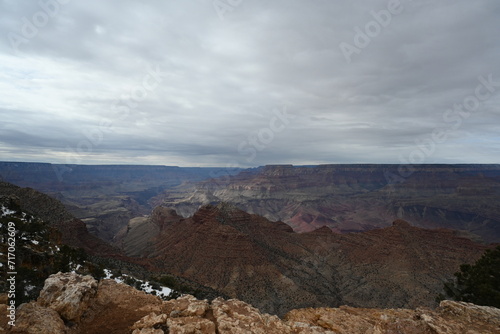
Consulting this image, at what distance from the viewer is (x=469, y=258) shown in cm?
5775

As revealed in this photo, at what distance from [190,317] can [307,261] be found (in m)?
63.7

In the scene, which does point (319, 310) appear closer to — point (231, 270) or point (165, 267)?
point (231, 270)

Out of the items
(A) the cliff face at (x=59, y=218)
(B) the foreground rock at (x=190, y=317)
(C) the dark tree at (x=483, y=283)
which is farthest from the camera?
(A) the cliff face at (x=59, y=218)

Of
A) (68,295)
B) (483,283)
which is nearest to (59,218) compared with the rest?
(68,295)

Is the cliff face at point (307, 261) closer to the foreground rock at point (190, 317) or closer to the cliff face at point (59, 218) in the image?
the cliff face at point (59, 218)

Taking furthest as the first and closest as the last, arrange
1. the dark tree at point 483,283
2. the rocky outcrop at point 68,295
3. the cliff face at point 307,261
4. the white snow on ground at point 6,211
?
the cliff face at point 307,261 → the white snow on ground at point 6,211 → the dark tree at point 483,283 → the rocky outcrop at point 68,295

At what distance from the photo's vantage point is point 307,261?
218ft

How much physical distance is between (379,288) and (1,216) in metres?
66.3

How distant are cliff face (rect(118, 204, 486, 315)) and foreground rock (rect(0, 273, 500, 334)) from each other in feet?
125

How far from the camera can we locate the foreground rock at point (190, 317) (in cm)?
849

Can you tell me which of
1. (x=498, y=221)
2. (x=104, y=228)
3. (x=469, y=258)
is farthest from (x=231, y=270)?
(x=498, y=221)

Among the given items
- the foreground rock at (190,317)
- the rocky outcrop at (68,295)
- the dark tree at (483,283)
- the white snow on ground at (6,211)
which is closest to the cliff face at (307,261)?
the white snow on ground at (6,211)

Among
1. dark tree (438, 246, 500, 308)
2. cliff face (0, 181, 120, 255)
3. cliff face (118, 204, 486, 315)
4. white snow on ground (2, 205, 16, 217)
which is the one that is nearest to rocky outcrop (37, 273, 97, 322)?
dark tree (438, 246, 500, 308)

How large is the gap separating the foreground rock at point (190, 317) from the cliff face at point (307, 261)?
38047 millimetres
